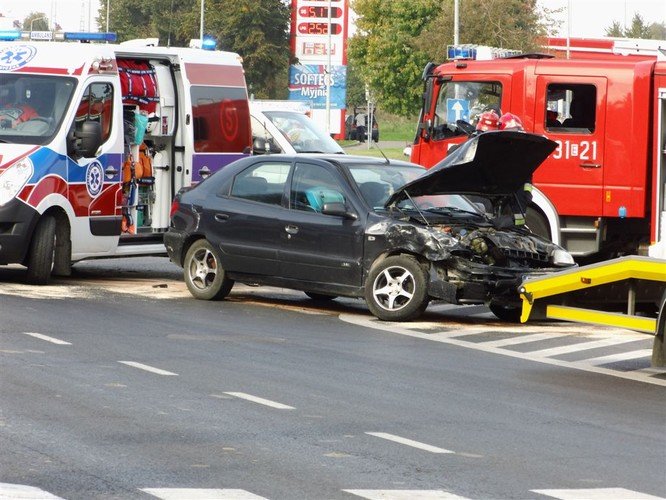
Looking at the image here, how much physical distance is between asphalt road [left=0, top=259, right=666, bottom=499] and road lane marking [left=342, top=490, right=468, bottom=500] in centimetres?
2

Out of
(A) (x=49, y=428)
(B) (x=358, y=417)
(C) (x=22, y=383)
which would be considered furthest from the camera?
(C) (x=22, y=383)

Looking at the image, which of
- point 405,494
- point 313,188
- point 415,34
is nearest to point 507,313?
point 313,188

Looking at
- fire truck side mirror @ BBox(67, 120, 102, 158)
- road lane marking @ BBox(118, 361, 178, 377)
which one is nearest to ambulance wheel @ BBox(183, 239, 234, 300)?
fire truck side mirror @ BBox(67, 120, 102, 158)

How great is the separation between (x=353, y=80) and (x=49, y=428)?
125120mm

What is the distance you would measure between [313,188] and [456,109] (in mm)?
5357

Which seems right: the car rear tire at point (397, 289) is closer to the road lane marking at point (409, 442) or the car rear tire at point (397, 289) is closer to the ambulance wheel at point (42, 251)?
the ambulance wheel at point (42, 251)

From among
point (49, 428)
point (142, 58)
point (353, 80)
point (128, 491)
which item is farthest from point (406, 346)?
point (353, 80)

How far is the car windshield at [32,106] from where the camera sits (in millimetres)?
16391

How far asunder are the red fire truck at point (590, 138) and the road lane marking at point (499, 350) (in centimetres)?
445

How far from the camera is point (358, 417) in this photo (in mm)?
9062

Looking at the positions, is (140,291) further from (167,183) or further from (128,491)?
(128,491)

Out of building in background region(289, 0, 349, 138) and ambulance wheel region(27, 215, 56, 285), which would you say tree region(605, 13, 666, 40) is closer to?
building in background region(289, 0, 349, 138)

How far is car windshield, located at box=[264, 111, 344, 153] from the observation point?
79.4ft

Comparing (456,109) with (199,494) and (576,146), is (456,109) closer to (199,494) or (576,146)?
(576,146)
